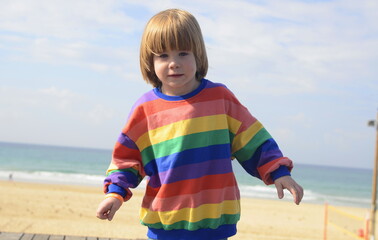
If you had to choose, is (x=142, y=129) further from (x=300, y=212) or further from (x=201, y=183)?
(x=300, y=212)

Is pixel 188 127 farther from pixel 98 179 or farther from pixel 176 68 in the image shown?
pixel 98 179

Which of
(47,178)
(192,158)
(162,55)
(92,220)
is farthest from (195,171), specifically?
(47,178)

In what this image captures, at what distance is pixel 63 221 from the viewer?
38.1ft

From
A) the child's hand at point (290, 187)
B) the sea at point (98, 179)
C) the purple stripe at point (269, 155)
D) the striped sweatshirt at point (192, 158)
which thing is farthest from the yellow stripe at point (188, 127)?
the sea at point (98, 179)

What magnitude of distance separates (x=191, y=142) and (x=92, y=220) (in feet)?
33.9

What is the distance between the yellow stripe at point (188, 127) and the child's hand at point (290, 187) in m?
0.33

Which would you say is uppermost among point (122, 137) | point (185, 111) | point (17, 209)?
point (185, 111)

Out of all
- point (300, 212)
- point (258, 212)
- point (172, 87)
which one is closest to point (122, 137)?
point (172, 87)

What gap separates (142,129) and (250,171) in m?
0.53

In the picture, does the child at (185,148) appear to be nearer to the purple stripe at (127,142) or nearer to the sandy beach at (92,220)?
the purple stripe at (127,142)

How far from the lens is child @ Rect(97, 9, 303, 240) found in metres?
2.20

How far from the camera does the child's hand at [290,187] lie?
215 centimetres

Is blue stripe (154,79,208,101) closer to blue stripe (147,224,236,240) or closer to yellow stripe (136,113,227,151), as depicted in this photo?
yellow stripe (136,113,227,151)

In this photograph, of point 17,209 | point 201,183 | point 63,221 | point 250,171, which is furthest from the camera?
point 17,209
